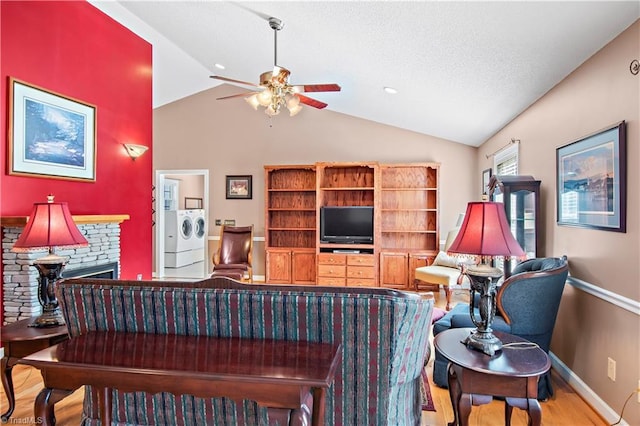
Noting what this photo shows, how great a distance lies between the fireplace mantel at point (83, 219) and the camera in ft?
9.43

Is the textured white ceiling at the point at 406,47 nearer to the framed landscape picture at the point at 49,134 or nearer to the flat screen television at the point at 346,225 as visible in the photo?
the framed landscape picture at the point at 49,134

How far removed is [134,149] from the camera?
4316 mm

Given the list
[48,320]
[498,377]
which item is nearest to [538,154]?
[498,377]

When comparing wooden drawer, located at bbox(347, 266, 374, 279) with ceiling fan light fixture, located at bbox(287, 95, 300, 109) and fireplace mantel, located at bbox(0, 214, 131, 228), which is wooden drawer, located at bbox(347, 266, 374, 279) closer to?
ceiling fan light fixture, located at bbox(287, 95, 300, 109)

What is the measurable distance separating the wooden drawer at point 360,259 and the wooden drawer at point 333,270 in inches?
6.1

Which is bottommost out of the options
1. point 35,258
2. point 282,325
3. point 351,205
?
point 282,325

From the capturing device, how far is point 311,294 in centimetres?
157

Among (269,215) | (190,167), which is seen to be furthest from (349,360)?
(190,167)

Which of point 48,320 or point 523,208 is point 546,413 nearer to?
point 523,208

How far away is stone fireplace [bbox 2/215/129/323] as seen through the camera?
3023 millimetres

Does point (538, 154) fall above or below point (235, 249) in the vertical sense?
above

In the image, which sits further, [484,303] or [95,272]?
[95,272]

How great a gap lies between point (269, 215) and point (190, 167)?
1724 millimetres

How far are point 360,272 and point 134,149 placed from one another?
358cm
